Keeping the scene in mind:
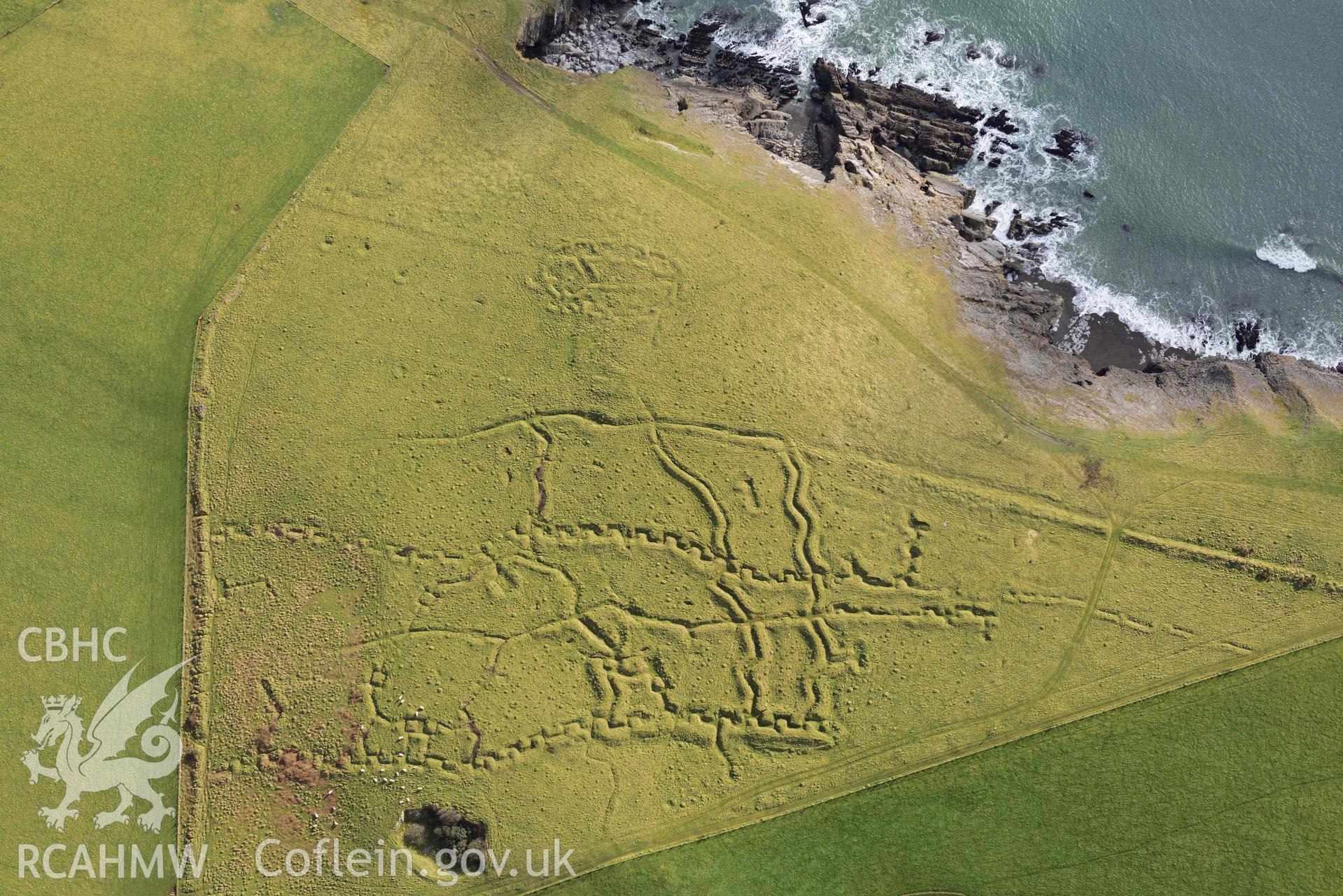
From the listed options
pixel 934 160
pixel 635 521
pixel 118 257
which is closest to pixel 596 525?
pixel 635 521

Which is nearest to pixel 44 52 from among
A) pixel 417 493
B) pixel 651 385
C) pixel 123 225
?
pixel 123 225

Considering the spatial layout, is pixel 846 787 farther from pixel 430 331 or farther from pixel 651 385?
pixel 430 331

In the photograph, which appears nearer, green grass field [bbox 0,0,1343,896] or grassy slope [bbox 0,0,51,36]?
green grass field [bbox 0,0,1343,896]

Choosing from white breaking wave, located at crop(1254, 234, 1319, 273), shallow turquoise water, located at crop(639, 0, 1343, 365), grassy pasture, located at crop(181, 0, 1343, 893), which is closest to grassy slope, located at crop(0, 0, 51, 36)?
grassy pasture, located at crop(181, 0, 1343, 893)

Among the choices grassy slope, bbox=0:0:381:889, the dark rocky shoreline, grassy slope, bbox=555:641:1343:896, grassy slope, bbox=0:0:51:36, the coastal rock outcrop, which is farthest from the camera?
the coastal rock outcrop

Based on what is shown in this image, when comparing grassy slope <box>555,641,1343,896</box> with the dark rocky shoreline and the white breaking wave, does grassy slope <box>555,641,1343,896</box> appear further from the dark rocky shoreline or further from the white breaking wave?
the white breaking wave

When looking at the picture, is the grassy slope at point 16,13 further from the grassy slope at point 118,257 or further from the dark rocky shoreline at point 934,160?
the dark rocky shoreline at point 934,160

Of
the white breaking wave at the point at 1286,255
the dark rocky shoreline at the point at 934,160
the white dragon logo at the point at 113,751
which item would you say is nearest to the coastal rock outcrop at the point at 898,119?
the dark rocky shoreline at the point at 934,160

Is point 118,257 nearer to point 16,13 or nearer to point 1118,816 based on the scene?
point 16,13
